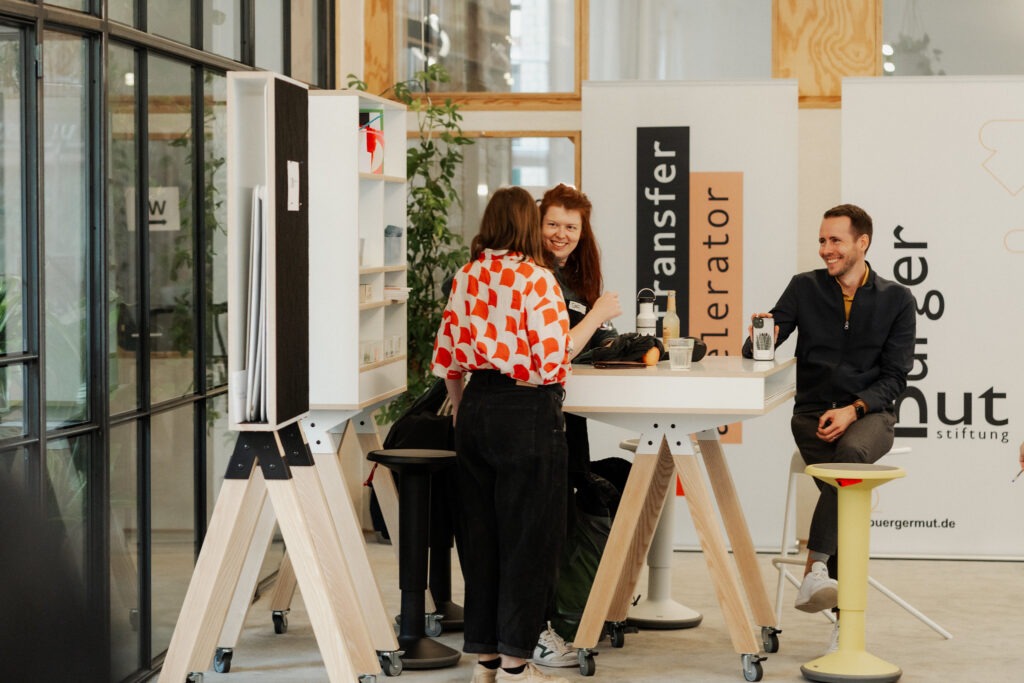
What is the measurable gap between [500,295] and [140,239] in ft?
4.10

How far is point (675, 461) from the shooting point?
A: 445 centimetres

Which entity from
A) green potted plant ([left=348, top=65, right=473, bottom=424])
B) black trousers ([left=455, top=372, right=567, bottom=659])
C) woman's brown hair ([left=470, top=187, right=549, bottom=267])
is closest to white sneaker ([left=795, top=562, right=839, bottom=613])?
black trousers ([left=455, top=372, right=567, bottom=659])

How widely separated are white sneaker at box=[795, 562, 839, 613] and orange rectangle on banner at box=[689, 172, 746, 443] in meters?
2.01

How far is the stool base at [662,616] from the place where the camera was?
17.0ft

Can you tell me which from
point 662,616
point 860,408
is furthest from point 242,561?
point 860,408

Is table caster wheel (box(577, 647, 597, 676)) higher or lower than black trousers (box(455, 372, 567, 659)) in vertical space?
lower

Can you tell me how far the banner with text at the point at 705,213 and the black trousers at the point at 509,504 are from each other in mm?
2483

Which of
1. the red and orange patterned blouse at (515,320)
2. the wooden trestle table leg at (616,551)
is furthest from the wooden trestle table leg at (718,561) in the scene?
the red and orange patterned blouse at (515,320)

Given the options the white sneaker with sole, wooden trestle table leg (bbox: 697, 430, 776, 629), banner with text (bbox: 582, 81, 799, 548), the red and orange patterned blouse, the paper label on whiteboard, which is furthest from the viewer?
banner with text (bbox: 582, 81, 799, 548)

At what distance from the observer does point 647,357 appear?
4512 millimetres

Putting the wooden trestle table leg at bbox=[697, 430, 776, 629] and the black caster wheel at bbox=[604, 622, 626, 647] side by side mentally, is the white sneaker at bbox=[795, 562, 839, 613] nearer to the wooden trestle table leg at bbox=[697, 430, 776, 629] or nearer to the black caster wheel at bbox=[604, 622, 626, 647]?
the wooden trestle table leg at bbox=[697, 430, 776, 629]

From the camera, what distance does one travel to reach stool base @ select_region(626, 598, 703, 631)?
17.0ft

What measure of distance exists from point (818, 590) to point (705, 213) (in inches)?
94.8

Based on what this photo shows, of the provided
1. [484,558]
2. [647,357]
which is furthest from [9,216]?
[647,357]
